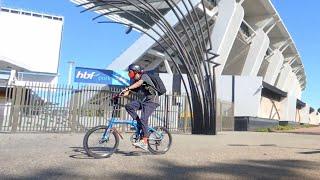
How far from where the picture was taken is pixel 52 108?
18.8m

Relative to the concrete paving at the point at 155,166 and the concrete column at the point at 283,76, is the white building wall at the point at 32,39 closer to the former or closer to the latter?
the concrete column at the point at 283,76

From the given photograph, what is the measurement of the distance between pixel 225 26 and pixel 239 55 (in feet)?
38.8

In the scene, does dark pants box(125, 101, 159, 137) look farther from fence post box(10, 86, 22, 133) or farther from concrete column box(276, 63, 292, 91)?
concrete column box(276, 63, 292, 91)

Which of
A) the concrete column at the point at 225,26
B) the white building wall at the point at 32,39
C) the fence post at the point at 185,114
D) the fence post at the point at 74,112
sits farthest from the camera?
the white building wall at the point at 32,39

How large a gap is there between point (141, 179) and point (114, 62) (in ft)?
118

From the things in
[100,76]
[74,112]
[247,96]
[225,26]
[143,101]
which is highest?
[225,26]

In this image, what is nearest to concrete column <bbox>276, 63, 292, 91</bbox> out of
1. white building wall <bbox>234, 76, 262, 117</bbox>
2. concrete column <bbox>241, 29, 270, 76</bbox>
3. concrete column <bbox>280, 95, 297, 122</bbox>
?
concrete column <bbox>280, 95, 297, 122</bbox>

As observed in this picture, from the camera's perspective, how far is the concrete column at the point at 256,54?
48.9m

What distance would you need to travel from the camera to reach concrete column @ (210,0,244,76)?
40562 mm

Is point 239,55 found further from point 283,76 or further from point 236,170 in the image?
point 236,170

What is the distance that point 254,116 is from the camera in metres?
34.2

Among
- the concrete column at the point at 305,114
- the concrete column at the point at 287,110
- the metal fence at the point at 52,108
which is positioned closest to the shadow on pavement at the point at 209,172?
the metal fence at the point at 52,108

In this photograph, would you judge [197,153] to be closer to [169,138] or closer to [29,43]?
[169,138]

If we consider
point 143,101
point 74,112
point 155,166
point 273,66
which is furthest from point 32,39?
point 155,166
